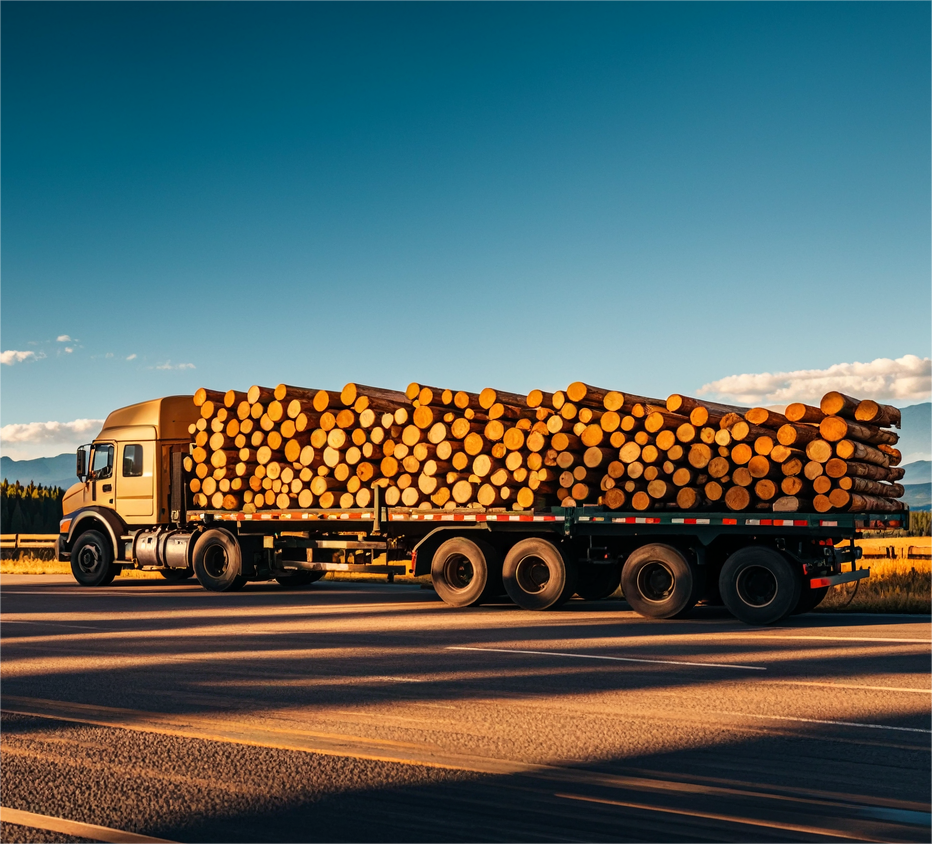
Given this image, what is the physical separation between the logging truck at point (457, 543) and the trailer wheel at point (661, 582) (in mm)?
19

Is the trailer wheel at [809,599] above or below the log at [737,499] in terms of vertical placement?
below

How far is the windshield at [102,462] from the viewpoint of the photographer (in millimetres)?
21016

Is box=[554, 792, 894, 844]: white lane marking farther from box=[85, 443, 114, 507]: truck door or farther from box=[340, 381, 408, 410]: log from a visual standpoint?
box=[85, 443, 114, 507]: truck door

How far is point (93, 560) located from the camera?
2148cm

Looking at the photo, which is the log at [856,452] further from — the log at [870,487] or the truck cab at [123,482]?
the truck cab at [123,482]

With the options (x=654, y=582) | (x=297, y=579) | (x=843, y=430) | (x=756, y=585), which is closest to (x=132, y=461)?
(x=297, y=579)

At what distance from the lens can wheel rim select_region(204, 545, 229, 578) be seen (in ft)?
63.9

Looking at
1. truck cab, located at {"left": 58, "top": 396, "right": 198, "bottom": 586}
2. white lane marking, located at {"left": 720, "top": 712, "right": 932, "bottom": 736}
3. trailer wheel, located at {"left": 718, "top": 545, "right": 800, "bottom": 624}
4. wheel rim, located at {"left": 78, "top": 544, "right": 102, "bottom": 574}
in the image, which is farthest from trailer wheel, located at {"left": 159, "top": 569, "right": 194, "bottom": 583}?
white lane marking, located at {"left": 720, "top": 712, "right": 932, "bottom": 736}

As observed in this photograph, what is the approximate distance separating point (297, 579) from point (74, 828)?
1684 cm

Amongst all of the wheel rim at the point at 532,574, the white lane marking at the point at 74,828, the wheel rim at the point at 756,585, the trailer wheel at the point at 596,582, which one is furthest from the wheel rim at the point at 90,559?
the white lane marking at the point at 74,828

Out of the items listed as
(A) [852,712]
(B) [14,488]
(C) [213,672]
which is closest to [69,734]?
(C) [213,672]

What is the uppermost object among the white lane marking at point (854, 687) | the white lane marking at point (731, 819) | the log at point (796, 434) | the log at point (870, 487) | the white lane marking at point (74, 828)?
the log at point (796, 434)

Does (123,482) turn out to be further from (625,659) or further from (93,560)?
(625,659)

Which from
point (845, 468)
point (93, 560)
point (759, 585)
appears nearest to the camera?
point (845, 468)
